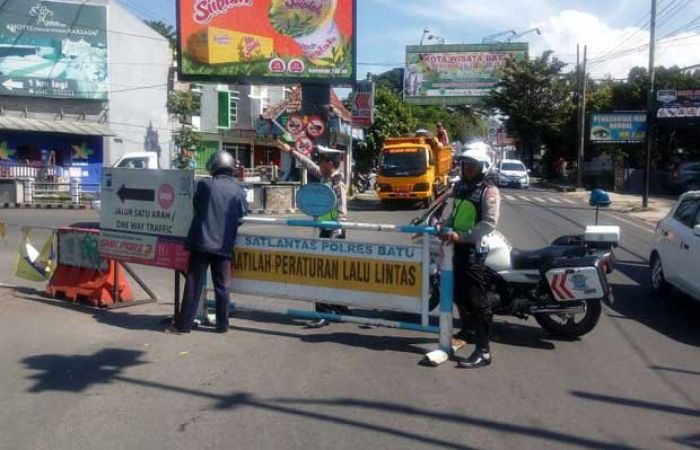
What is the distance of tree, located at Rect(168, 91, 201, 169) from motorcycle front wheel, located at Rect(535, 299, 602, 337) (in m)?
31.0

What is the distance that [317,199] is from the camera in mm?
7574

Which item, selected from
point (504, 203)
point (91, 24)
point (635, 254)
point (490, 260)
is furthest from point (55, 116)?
point (490, 260)

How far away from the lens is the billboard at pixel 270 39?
77.8ft

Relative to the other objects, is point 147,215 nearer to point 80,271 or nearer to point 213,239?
point 213,239

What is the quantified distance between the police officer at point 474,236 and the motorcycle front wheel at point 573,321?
110cm

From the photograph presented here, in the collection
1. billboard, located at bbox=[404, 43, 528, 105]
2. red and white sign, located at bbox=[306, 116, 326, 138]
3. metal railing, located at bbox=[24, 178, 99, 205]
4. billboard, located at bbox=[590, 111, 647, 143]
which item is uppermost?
billboard, located at bbox=[404, 43, 528, 105]

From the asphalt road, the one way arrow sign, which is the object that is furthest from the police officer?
the one way arrow sign

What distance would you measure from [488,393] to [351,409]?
1103mm

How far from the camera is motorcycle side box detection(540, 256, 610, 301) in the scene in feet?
22.5

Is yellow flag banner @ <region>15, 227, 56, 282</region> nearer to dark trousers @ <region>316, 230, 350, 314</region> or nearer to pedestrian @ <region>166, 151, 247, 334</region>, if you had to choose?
pedestrian @ <region>166, 151, 247, 334</region>

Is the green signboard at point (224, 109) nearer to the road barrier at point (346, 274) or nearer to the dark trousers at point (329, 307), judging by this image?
the road barrier at point (346, 274)

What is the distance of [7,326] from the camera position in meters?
7.66

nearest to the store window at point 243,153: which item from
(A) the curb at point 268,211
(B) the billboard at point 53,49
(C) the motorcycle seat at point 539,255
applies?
(B) the billboard at point 53,49

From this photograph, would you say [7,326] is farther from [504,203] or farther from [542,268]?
[504,203]
